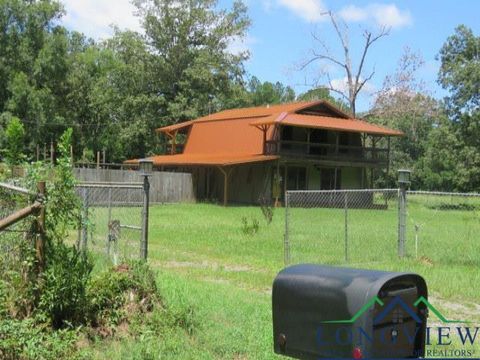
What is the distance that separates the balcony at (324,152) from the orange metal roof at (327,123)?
45.4 inches

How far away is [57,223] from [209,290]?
357 cm

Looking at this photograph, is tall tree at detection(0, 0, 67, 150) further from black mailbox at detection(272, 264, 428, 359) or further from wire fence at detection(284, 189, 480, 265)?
black mailbox at detection(272, 264, 428, 359)

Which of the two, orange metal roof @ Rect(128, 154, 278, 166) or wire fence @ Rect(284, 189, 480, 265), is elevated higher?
orange metal roof @ Rect(128, 154, 278, 166)

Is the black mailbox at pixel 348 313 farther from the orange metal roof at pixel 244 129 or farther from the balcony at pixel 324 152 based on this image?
the balcony at pixel 324 152

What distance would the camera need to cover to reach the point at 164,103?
50469 millimetres

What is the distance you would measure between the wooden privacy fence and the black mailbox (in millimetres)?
30413

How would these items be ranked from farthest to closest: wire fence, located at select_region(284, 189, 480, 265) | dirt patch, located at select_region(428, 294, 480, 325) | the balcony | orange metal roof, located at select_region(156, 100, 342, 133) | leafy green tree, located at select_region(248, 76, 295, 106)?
leafy green tree, located at select_region(248, 76, 295, 106), orange metal roof, located at select_region(156, 100, 342, 133), the balcony, wire fence, located at select_region(284, 189, 480, 265), dirt patch, located at select_region(428, 294, 480, 325)

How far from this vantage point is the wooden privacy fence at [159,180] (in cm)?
3469

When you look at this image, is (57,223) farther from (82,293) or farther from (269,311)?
(269,311)

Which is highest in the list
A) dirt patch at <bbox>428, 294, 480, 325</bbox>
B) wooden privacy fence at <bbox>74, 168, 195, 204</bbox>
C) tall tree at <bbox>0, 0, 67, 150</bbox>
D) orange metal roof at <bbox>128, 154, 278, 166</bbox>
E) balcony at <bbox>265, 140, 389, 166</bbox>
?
tall tree at <bbox>0, 0, 67, 150</bbox>

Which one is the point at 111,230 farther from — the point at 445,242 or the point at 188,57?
the point at 188,57

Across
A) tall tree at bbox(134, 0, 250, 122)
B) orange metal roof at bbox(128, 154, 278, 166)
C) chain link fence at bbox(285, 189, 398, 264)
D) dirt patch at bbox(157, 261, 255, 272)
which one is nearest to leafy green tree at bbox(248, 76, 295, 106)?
tall tree at bbox(134, 0, 250, 122)

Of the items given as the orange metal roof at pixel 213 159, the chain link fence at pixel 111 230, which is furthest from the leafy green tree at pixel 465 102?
the chain link fence at pixel 111 230

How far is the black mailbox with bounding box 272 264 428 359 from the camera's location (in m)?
3.77
